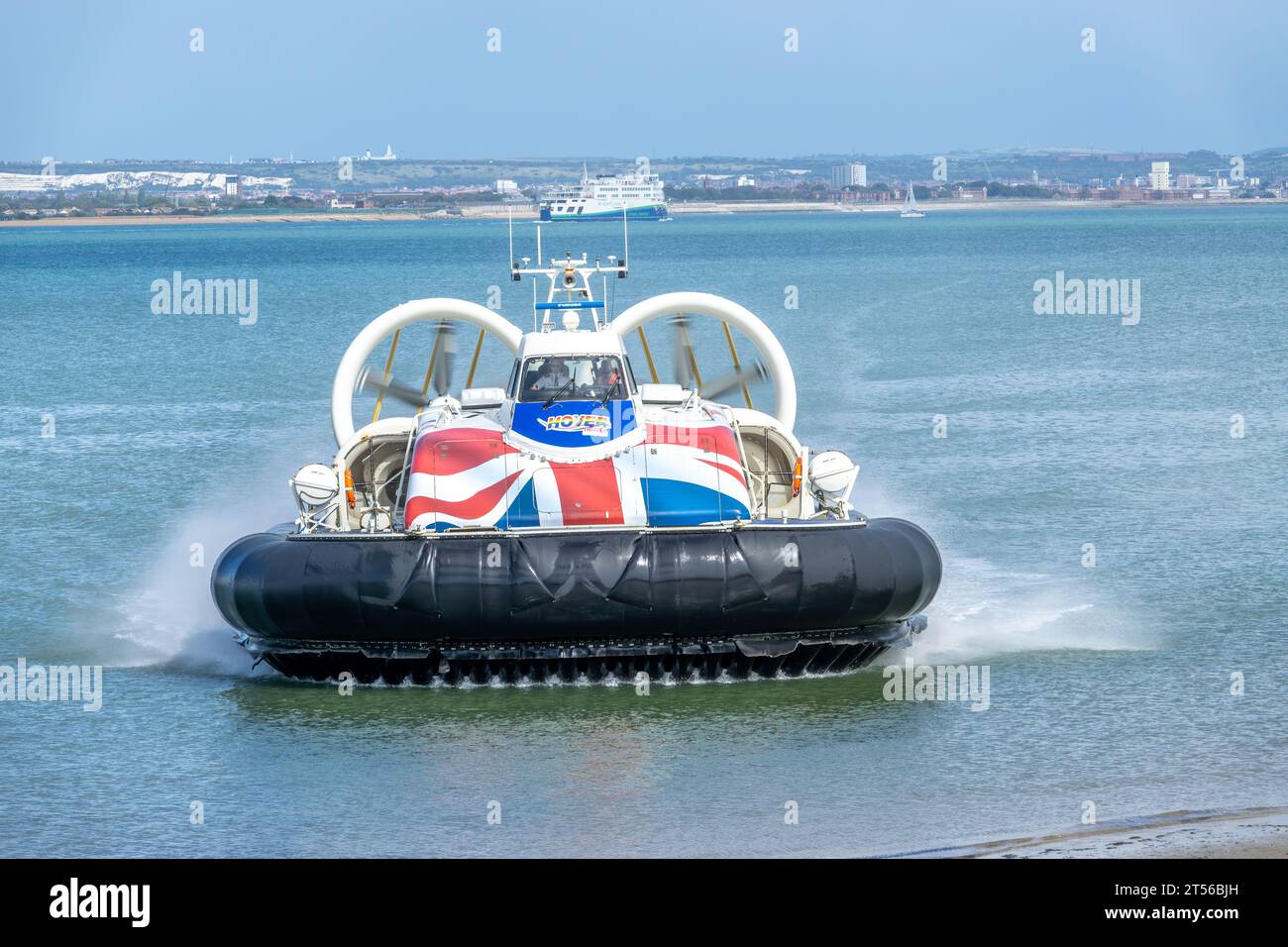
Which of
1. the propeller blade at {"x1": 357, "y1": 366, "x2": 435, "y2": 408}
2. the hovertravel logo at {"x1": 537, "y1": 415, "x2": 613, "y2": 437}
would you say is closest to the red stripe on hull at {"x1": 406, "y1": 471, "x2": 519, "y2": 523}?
the hovertravel logo at {"x1": 537, "y1": 415, "x2": 613, "y2": 437}

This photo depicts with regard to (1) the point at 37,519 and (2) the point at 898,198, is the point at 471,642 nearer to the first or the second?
(1) the point at 37,519

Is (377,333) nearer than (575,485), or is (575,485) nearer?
(575,485)

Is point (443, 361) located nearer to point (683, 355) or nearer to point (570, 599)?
point (683, 355)

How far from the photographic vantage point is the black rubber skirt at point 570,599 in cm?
1152

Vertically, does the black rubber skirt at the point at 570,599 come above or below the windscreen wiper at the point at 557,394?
below

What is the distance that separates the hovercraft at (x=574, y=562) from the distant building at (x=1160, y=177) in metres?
185

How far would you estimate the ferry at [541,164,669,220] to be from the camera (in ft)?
383

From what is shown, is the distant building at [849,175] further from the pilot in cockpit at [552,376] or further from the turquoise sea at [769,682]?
the pilot in cockpit at [552,376]

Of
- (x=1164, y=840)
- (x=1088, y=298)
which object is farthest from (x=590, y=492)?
(x=1088, y=298)

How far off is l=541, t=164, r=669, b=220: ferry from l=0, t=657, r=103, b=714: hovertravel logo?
331 feet

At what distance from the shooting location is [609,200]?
124562 mm

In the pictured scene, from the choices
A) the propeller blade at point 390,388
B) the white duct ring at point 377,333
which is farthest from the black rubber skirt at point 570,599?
the propeller blade at point 390,388

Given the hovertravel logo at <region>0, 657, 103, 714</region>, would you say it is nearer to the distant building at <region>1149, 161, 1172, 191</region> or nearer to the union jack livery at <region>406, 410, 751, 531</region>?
the union jack livery at <region>406, 410, 751, 531</region>

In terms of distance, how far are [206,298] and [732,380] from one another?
38.2 metres
